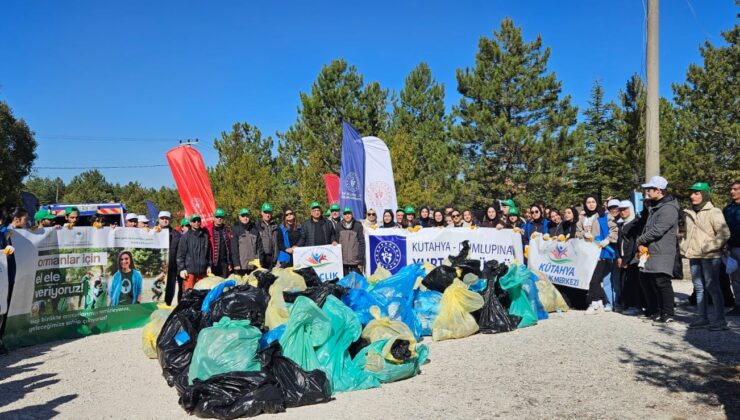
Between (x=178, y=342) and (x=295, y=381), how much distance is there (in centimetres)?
132

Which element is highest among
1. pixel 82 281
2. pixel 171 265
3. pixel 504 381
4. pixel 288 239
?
pixel 288 239

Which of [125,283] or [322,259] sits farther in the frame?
[322,259]

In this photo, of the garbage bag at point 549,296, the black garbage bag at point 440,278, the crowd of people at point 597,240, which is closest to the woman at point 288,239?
the crowd of people at point 597,240

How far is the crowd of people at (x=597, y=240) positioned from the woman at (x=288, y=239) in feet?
0.06

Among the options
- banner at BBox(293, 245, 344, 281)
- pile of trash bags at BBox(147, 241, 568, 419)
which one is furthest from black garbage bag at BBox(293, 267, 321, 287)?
banner at BBox(293, 245, 344, 281)

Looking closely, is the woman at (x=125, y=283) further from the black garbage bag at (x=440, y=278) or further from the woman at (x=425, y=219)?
the woman at (x=425, y=219)

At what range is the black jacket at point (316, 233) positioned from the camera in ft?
28.5

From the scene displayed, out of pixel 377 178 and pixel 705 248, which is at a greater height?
pixel 377 178

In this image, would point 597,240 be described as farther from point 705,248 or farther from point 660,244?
point 705,248

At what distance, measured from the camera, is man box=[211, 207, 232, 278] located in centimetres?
811

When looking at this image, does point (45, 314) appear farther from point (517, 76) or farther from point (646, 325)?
point (517, 76)

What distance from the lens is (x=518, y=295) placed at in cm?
699

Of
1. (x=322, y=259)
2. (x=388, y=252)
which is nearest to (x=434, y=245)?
(x=388, y=252)

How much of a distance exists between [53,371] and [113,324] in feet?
7.14
